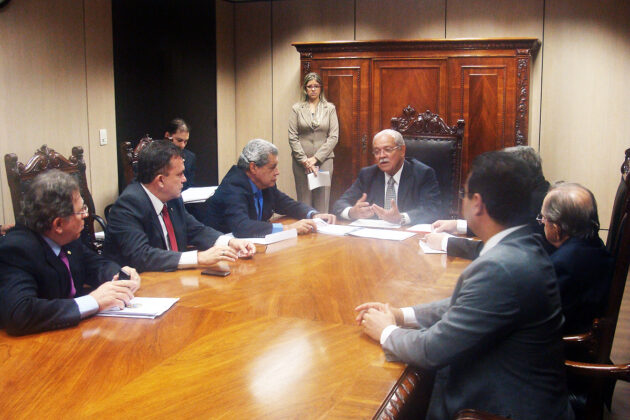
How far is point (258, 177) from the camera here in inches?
142

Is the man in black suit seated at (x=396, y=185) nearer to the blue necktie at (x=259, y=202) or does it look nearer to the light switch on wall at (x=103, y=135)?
the blue necktie at (x=259, y=202)

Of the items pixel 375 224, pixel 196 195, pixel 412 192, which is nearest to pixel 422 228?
pixel 375 224

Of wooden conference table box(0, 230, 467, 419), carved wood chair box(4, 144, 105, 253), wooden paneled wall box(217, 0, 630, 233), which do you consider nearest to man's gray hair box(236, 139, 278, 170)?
carved wood chair box(4, 144, 105, 253)

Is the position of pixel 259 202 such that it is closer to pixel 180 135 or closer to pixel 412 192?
pixel 412 192

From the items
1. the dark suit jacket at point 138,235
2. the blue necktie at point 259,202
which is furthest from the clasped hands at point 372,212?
the dark suit jacket at point 138,235

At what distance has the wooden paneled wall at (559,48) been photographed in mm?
6227

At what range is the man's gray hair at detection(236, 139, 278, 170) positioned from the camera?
355 cm

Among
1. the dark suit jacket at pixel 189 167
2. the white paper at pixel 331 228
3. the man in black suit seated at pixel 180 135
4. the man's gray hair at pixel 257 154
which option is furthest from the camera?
the man in black suit seated at pixel 180 135

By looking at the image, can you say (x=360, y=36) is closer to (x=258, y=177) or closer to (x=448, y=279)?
(x=258, y=177)

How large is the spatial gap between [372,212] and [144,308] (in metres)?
1.99

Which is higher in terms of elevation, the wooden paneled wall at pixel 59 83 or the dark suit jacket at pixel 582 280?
the wooden paneled wall at pixel 59 83

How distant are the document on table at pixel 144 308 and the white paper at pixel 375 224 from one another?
5.72 ft

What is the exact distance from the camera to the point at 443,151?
14.0 ft

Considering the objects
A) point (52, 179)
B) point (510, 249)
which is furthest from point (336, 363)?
point (52, 179)
